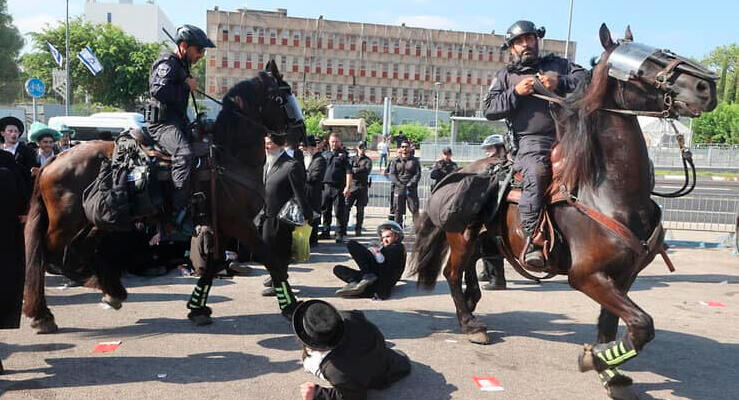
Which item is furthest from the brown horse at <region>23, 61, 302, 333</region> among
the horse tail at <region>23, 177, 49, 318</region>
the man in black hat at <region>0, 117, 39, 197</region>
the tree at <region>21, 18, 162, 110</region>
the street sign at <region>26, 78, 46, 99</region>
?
the tree at <region>21, 18, 162, 110</region>

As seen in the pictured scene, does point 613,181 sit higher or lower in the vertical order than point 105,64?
lower

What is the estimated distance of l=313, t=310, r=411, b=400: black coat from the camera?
3.99 m

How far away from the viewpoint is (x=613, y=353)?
4.40 meters

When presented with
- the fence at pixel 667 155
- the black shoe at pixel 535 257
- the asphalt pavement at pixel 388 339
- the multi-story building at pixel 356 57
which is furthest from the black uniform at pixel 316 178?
the multi-story building at pixel 356 57

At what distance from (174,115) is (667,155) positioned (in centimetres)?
3339

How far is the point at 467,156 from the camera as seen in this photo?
31.3 m

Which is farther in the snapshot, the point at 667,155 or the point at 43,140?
the point at 667,155

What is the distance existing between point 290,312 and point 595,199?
10.8 feet

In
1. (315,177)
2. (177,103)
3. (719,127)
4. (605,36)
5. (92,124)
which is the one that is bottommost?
(315,177)

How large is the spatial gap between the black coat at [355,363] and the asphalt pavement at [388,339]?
1.27 ft

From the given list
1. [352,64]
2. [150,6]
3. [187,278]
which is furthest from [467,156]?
[150,6]

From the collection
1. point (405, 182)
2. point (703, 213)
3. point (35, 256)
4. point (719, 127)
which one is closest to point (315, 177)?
point (405, 182)

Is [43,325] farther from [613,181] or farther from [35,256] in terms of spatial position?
[613,181]

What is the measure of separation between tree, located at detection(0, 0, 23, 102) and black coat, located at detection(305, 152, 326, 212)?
5129 centimetres
